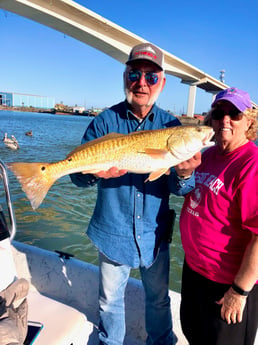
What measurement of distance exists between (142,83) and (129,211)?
4.75ft

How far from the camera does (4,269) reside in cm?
271

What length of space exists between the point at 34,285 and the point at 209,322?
3.10m

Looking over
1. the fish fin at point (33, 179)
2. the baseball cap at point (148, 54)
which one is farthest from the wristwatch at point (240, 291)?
the baseball cap at point (148, 54)

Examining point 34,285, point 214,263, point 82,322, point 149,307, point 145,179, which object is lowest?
point 34,285

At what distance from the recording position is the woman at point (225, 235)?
2061mm

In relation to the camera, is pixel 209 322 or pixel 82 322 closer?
pixel 209 322

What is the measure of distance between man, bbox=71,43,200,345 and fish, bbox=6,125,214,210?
142mm

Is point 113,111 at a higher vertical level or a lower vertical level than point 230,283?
higher

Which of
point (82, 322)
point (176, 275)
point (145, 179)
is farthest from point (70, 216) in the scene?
point (145, 179)

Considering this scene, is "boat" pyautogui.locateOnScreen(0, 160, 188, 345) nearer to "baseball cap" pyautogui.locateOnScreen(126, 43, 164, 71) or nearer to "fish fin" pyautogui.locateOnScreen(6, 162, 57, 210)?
"fish fin" pyautogui.locateOnScreen(6, 162, 57, 210)

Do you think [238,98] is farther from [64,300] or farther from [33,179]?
[64,300]

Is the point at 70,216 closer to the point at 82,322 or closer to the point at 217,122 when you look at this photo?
the point at 82,322

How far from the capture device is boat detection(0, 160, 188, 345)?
2891mm

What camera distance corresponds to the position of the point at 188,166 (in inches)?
97.7
